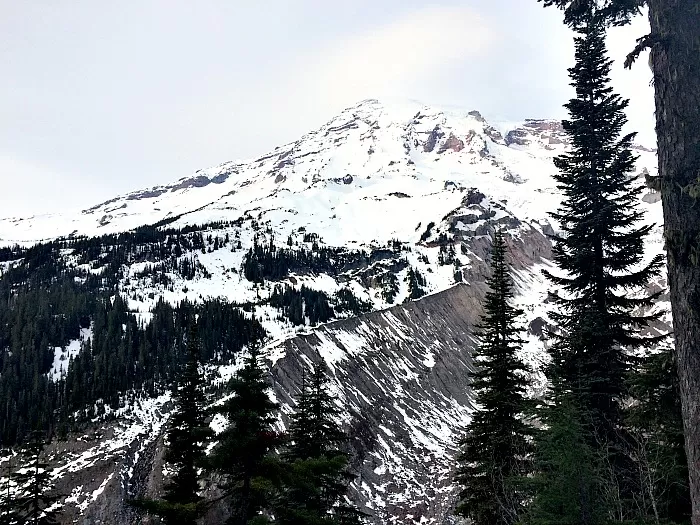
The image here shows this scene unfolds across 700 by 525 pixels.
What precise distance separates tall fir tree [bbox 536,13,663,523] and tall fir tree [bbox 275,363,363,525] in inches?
Answer: 309

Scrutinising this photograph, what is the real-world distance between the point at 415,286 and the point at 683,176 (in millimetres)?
179659

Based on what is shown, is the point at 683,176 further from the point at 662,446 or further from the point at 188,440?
the point at 188,440

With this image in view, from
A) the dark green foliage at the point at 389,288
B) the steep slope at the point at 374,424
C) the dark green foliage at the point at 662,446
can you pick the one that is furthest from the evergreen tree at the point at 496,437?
the dark green foliage at the point at 389,288

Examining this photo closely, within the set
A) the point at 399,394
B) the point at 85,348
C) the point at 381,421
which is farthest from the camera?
the point at 85,348

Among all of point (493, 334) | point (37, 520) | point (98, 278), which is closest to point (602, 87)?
point (493, 334)

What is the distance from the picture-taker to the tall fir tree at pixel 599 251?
1750 cm

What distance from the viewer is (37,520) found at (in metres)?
23.9

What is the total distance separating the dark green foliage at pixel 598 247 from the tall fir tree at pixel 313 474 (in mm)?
8078

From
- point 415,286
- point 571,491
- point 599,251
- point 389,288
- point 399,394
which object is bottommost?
point 571,491

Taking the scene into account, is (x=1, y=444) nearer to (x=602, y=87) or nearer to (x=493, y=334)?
(x=493, y=334)

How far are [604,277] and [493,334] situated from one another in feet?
17.7

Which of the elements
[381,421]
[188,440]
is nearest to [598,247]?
[188,440]

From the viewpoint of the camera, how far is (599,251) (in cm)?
1892

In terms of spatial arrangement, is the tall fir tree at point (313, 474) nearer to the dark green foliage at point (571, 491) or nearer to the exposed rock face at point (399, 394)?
the dark green foliage at point (571, 491)
